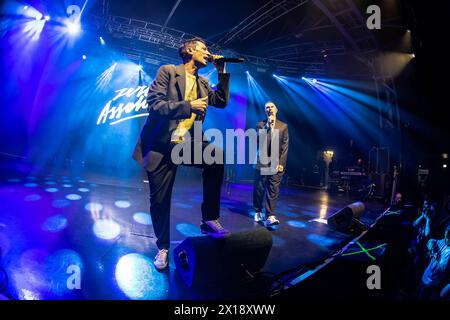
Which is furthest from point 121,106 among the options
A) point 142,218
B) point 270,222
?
point 270,222

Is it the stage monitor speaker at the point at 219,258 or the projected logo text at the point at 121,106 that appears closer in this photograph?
the stage monitor speaker at the point at 219,258

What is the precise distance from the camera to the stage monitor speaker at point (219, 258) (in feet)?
5.21

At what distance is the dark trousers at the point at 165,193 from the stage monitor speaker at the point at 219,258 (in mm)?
283

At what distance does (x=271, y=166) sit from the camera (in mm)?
3908

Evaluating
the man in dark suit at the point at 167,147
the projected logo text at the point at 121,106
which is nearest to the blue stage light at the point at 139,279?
the man in dark suit at the point at 167,147

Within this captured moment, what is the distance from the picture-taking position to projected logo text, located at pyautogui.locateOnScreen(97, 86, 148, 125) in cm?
1177

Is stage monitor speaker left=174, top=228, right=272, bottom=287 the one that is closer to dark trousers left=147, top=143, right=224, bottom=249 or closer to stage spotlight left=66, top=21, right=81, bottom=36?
dark trousers left=147, top=143, right=224, bottom=249

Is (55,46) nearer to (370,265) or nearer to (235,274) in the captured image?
(235,274)

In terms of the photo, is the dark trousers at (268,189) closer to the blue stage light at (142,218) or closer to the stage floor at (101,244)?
the stage floor at (101,244)

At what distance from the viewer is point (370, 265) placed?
2.00m

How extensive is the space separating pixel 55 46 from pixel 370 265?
11.9 m

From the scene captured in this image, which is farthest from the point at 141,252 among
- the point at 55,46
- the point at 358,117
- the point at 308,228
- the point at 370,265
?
the point at 358,117

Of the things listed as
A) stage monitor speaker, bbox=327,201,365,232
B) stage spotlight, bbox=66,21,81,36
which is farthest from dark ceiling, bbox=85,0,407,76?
stage monitor speaker, bbox=327,201,365,232

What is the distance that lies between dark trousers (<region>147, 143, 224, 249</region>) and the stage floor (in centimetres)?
30
